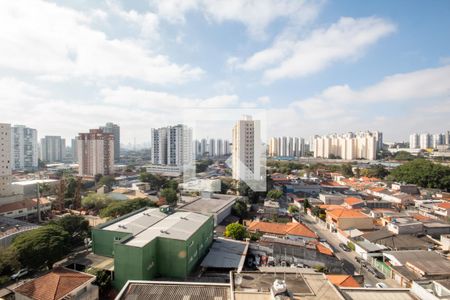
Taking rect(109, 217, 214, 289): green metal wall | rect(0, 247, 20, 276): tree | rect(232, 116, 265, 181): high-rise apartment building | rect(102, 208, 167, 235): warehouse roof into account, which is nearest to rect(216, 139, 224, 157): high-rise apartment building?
rect(232, 116, 265, 181): high-rise apartment building

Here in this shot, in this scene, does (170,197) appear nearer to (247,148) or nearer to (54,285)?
(247,148)

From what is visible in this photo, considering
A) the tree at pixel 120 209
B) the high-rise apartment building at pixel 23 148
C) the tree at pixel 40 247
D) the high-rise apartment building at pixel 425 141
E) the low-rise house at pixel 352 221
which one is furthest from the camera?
the high-rise apartment building at pixel 425 141

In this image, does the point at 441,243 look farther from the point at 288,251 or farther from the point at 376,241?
the point at 288,251

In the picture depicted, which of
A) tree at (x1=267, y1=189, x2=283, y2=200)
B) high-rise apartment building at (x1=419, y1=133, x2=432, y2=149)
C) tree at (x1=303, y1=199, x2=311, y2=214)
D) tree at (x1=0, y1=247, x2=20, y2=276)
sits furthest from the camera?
high-rise apartment building at (x1=419, y1=133, x2=432, y2=149)

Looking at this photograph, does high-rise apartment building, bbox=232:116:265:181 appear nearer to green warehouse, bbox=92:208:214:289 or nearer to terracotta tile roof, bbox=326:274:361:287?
green warehouse, bbox=92:208:214:289

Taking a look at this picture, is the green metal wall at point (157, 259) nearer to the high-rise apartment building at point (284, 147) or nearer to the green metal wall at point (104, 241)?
the green metal wall at point (104, 241)

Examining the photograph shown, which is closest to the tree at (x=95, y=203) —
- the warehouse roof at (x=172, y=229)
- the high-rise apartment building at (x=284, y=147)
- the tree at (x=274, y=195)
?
the warehouse roof at (x=172, y=229)
